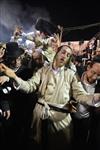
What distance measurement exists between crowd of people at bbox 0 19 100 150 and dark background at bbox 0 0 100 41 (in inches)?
2.2

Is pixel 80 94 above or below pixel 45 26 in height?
below

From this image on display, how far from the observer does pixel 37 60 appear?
207 centimetres

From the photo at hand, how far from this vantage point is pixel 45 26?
2045mm

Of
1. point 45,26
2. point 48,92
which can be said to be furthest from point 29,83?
point 45,26

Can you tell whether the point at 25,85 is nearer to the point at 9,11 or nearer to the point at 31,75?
the point at 31,75

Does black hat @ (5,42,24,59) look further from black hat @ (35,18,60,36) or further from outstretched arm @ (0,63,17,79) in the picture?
black hat @ (35,18,60,36)

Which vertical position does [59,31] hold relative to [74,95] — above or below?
above

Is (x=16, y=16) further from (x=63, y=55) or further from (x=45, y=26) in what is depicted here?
(x=63, y=55)

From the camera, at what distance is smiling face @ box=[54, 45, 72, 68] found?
6.68 feet

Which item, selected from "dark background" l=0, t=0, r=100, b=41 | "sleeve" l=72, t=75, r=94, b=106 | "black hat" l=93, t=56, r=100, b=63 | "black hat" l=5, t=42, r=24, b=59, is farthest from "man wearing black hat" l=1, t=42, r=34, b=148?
"black hat" l=93, t=56, r=100, b=63

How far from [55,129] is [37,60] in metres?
0.47

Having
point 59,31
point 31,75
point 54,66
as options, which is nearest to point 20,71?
point 31,75

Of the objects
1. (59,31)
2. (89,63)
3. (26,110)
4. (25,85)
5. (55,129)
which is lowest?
(55,129)

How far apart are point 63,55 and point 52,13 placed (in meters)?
0.29
